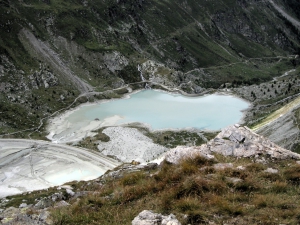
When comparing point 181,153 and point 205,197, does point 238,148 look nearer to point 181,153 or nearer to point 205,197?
point 181,153

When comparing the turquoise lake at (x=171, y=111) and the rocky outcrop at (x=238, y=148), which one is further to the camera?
the turquoise lake at (x=171, y=111)

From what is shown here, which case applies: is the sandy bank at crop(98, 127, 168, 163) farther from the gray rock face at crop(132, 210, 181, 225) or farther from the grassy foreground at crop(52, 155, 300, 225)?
the gray rock face at crop(132, 210, 181, 225)

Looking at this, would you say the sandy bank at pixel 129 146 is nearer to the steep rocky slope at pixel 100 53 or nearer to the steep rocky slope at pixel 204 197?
the steep rocky slope at pixel 100 53

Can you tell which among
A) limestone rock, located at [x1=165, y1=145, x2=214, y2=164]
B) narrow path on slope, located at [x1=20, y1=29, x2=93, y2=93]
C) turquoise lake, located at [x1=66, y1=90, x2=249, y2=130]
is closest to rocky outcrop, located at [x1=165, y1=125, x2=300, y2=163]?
limestone rock, located at [x1=165, y1=145, x2=214, y2=164]

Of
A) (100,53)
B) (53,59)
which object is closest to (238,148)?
(53,59)

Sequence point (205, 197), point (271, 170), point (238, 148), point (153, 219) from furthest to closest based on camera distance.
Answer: point (238, 148)
point (271, 170)
point (205, 197)
point (153, 219)

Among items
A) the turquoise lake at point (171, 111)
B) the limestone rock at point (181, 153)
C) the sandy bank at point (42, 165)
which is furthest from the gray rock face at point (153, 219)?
the turquoise lake at point (171, 111)

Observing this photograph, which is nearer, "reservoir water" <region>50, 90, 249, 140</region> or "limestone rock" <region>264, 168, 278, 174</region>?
"limestone rock" <region>264, 168, 278, 174</region>
